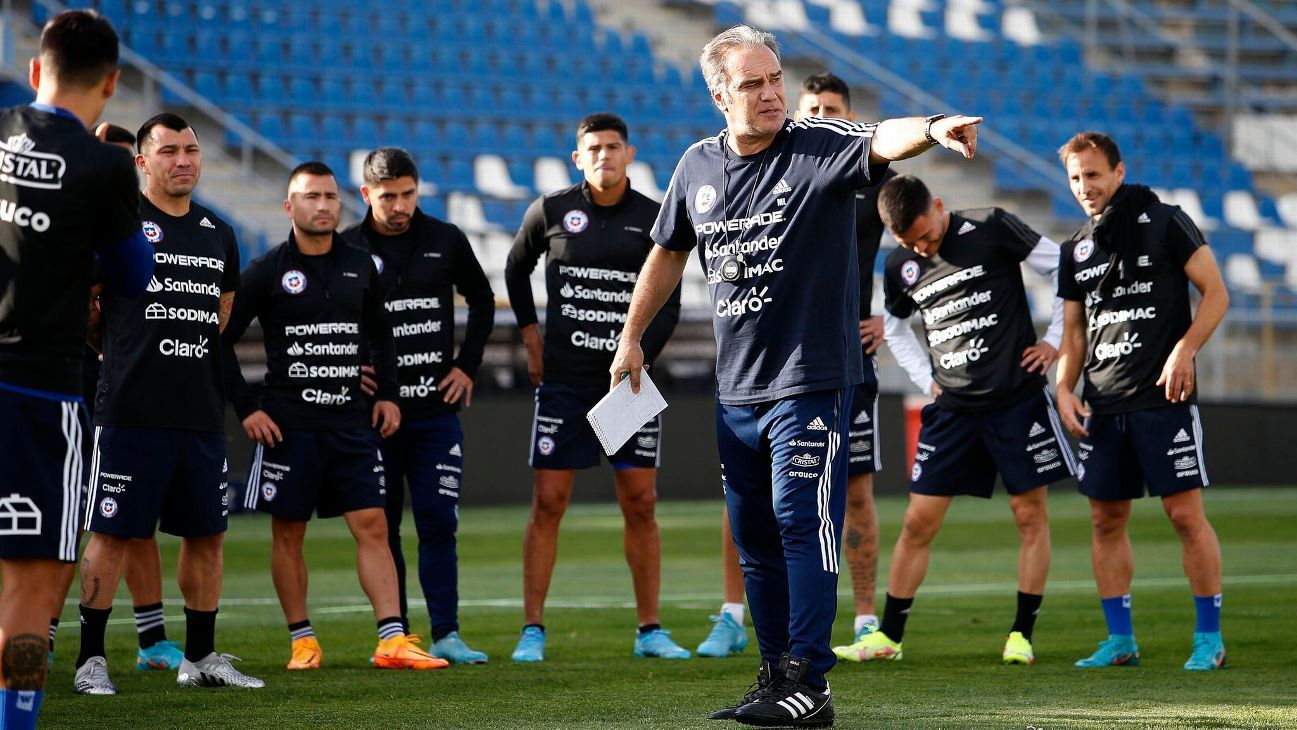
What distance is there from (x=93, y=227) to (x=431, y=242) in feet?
10.7

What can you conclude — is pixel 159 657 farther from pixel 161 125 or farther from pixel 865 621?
pixel 865 621

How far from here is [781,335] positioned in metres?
4.64

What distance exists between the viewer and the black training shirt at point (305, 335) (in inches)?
250

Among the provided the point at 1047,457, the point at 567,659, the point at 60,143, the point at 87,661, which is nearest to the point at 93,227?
the point at 60,143

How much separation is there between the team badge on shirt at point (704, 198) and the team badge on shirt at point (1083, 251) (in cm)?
222

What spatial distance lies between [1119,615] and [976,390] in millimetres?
1069

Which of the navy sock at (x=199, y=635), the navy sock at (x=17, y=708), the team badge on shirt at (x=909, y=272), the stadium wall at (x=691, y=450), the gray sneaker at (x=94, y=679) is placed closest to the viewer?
the navy sock at (x=17, y=708)

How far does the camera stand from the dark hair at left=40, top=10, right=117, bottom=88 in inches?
147

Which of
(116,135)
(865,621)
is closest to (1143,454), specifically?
(865,621)

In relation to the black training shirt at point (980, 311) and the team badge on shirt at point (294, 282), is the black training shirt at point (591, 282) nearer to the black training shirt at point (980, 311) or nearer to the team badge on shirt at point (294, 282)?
the team badge on shirt at point (294, 282)

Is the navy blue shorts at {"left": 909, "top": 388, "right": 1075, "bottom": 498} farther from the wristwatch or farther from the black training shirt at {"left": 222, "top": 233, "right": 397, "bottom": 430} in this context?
the wristwatch

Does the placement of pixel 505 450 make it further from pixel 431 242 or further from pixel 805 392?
pixel 805 392

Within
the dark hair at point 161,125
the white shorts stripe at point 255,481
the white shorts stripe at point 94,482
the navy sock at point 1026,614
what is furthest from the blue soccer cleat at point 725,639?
the dark hair at point 161,125

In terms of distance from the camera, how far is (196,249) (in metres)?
5.71
